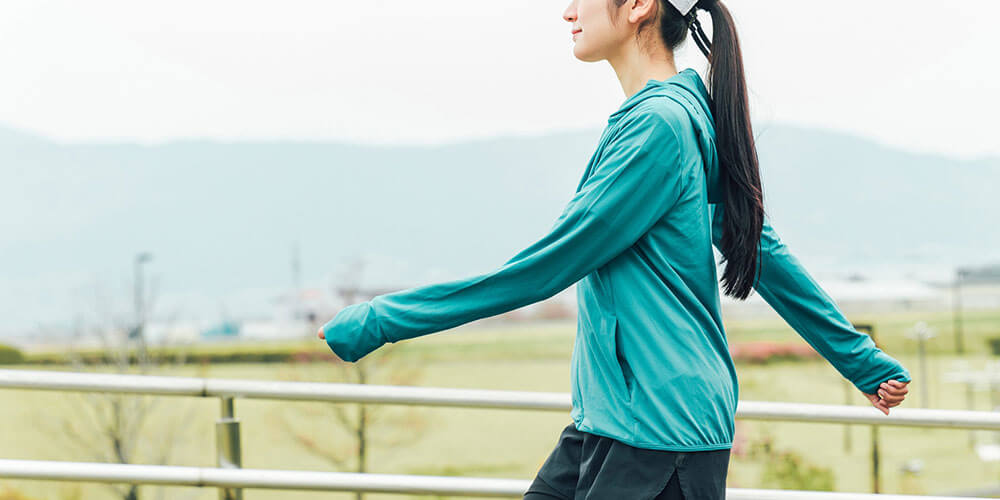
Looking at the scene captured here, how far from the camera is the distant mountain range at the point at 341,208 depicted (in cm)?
8250

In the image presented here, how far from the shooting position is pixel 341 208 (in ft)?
322

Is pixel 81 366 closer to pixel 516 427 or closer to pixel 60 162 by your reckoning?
pixel 516 427

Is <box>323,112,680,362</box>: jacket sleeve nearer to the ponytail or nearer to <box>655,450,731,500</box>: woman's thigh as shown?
the ponytail

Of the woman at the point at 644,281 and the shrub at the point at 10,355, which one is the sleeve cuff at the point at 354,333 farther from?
the shrub at the point at 10,355

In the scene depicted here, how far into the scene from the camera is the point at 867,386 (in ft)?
4.47

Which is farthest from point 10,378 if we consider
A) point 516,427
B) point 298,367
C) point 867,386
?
point 516,427

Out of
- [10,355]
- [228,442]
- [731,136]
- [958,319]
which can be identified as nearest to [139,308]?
[10,355]

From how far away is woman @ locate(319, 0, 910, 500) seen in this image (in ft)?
3.60

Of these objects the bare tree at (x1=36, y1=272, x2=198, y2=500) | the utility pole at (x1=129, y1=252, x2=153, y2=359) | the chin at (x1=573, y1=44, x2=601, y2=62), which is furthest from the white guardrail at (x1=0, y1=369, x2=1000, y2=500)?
the utility pole at (x1=129, y1=252, x2=153, y2=359)

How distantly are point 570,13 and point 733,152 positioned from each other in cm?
30

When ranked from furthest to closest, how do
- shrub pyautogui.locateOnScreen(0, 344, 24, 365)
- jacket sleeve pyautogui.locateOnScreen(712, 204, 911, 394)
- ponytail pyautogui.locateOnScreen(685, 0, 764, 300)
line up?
1. shrub pyautogui.locateOnScreen(0, 344, 24, 365)
2. jacket sleeve pyautogui.locateOnScreen(712, 204, 911, 394)
3. ponytail pyautogui.locateOnScreen(685, 0, 764, 300)

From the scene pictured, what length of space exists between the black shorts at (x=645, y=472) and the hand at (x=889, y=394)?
0.33 meters

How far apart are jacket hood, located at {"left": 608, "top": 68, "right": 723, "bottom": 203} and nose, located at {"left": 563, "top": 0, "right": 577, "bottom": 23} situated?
6.1 inches

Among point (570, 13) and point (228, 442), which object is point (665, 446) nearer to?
point (570, 13)
